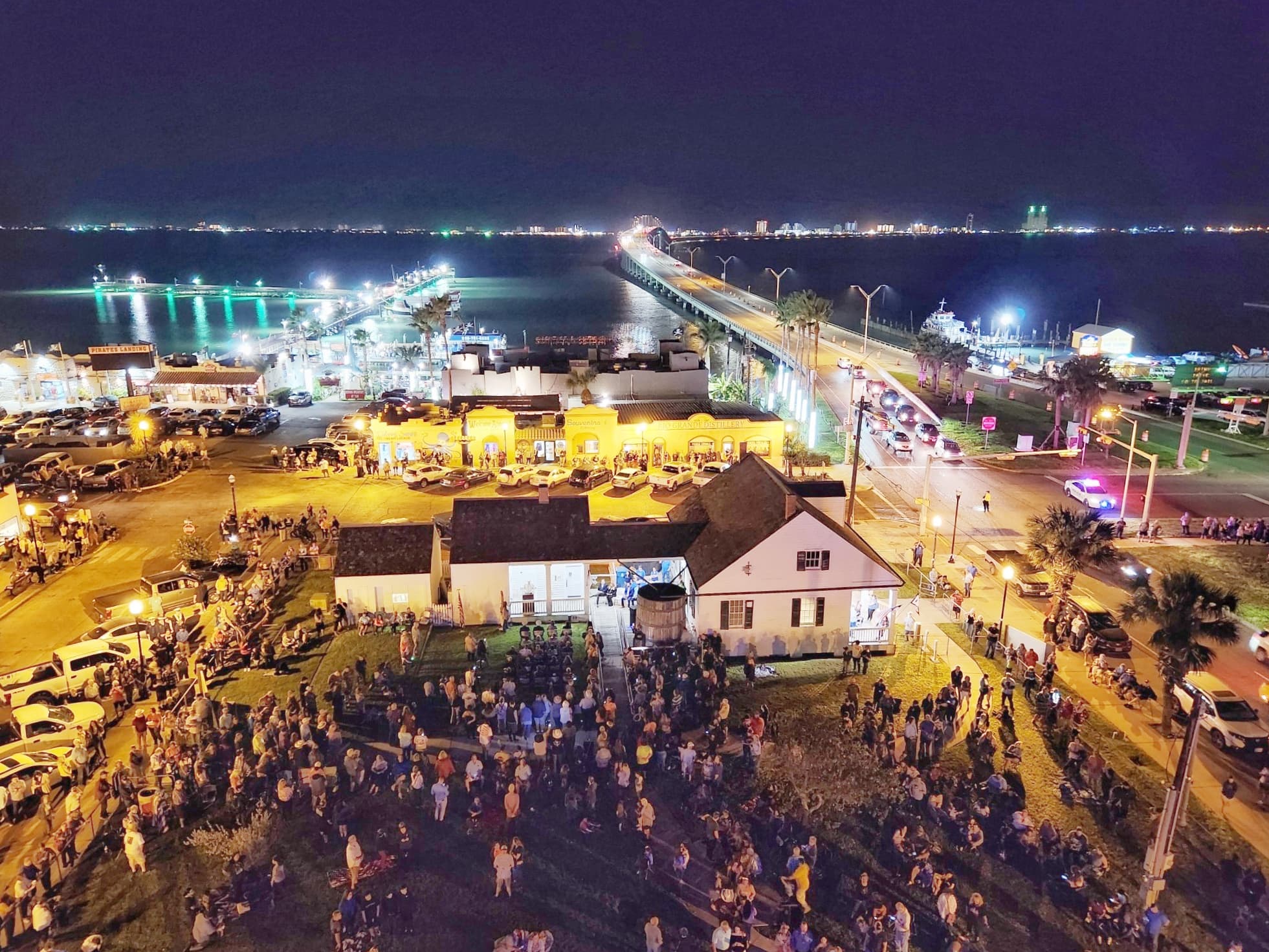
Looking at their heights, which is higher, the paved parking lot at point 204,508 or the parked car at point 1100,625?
the parked car at point 1100,625

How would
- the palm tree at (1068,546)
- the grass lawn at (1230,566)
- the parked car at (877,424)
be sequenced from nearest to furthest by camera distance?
the palm tree at (1068,546) < the grass lawn at (1230,566) < the parked car at (877,424)

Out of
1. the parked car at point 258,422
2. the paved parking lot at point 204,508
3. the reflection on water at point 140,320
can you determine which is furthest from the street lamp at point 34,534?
the reflection on water at point 140,320

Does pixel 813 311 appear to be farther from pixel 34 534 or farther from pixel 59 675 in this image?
pixel 59 675

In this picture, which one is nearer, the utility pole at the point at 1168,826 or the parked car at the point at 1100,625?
the utility pole at the point at 1168,826

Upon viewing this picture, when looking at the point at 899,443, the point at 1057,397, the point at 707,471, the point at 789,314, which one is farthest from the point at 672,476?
the point at 789,314

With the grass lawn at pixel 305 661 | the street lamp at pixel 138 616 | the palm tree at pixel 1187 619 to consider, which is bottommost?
the grass lawn at pixel 305 661

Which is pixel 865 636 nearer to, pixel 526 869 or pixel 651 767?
pixel 651 767

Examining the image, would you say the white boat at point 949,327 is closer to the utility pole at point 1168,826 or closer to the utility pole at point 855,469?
the utility pole at point 855,469

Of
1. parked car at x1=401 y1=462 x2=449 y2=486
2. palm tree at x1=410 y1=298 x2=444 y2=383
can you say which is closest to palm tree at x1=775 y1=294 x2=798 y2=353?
palm tree at x1=410 y1=298 x2=444 y2=383
